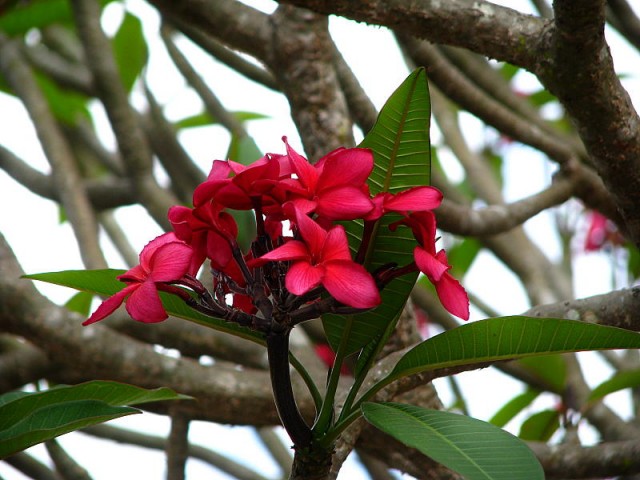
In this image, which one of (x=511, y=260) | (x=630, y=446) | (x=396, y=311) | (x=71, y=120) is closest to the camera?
(x=396, y=311)

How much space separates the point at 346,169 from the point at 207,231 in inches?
5.9

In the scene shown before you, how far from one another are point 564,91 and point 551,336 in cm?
35

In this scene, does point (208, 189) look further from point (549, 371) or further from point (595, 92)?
point (549, 371)

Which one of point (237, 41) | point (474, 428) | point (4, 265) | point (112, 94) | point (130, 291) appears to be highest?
point (112, 94)

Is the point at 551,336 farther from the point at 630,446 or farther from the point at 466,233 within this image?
the point at 466,233

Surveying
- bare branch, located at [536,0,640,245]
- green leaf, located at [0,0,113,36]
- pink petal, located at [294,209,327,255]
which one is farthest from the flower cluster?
green leaf, located at [0,0,113,36]

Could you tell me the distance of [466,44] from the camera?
3.54 ft

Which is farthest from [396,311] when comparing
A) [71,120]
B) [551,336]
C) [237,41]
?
[71,120]

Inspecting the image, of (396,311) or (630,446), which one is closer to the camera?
(396,311)

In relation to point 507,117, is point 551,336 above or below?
below

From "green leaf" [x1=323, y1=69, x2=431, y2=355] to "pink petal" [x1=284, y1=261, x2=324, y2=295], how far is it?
0.56 ft

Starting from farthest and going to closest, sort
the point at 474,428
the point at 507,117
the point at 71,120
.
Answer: the point at 71,120 → the point at 507,117 → the point at 474,428

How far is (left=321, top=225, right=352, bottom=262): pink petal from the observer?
27.8 inches

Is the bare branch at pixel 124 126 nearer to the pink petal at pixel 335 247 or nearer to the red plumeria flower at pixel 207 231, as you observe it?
the red plumeria flower at pixel 207 231
